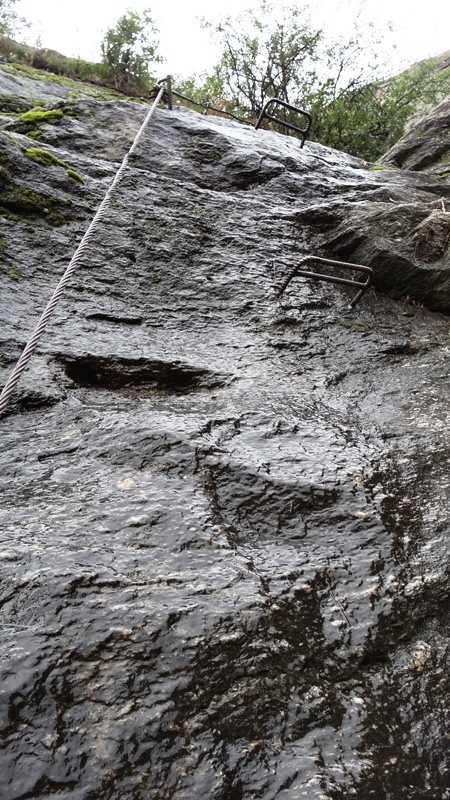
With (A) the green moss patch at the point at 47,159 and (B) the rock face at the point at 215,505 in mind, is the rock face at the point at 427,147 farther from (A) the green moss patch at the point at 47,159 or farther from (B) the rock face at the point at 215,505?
(A) the green moss patch at the point at 47,159

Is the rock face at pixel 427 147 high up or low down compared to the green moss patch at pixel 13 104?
up

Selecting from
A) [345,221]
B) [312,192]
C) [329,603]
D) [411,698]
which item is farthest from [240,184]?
[411,698]

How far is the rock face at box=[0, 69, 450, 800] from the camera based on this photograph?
1.59m

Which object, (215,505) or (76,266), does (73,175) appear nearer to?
(76,266)

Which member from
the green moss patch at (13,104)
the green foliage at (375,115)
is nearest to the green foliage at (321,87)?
the green foliage at (375,115)

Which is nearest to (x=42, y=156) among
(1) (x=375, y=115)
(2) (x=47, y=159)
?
(2) (x=47, y=159)

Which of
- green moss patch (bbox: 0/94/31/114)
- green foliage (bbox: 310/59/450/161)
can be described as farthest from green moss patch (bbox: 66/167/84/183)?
green foliage (bbox: 310/59/450/161)

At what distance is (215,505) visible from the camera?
2426 millimetres

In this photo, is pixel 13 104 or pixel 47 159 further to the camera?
pixel 13 104

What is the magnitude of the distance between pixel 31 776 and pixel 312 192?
5.70 meters

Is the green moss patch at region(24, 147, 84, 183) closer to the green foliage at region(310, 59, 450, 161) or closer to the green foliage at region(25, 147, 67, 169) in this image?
the green foliage at region(25, 147, 67, 169)

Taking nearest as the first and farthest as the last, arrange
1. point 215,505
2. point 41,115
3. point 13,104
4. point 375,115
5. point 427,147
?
point 215,505 < point 41,115 < point 13,104 < point 427,147 < point 375,115

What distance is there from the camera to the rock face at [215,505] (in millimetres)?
1588

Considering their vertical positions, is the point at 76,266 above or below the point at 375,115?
below
